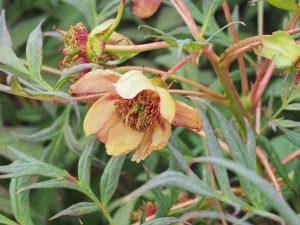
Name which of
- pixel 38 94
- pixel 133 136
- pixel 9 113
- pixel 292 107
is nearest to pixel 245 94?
pixel 292 107

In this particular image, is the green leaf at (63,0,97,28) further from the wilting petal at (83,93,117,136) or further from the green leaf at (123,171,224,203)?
the green leaf at (123,171,224,203)

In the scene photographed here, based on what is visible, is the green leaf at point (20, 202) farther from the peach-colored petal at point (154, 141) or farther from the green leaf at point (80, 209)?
the peach-colored petal at point (154, 141)

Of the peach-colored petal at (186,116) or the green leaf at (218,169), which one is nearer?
the green leaf at (218,169)

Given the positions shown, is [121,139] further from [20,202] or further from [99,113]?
[20,202]

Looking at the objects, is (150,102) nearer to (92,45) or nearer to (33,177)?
(92,45)

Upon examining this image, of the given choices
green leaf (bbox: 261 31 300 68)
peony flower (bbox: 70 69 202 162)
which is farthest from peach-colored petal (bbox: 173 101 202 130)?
green leaf (bbox: 261 31 300 68)

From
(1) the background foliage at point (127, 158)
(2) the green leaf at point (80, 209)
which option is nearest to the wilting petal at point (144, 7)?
(1) the background foliage at point (127, 158)

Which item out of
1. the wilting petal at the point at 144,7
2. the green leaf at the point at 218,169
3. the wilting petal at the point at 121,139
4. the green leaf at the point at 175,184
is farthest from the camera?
the wilting petal at the point at 144,7
